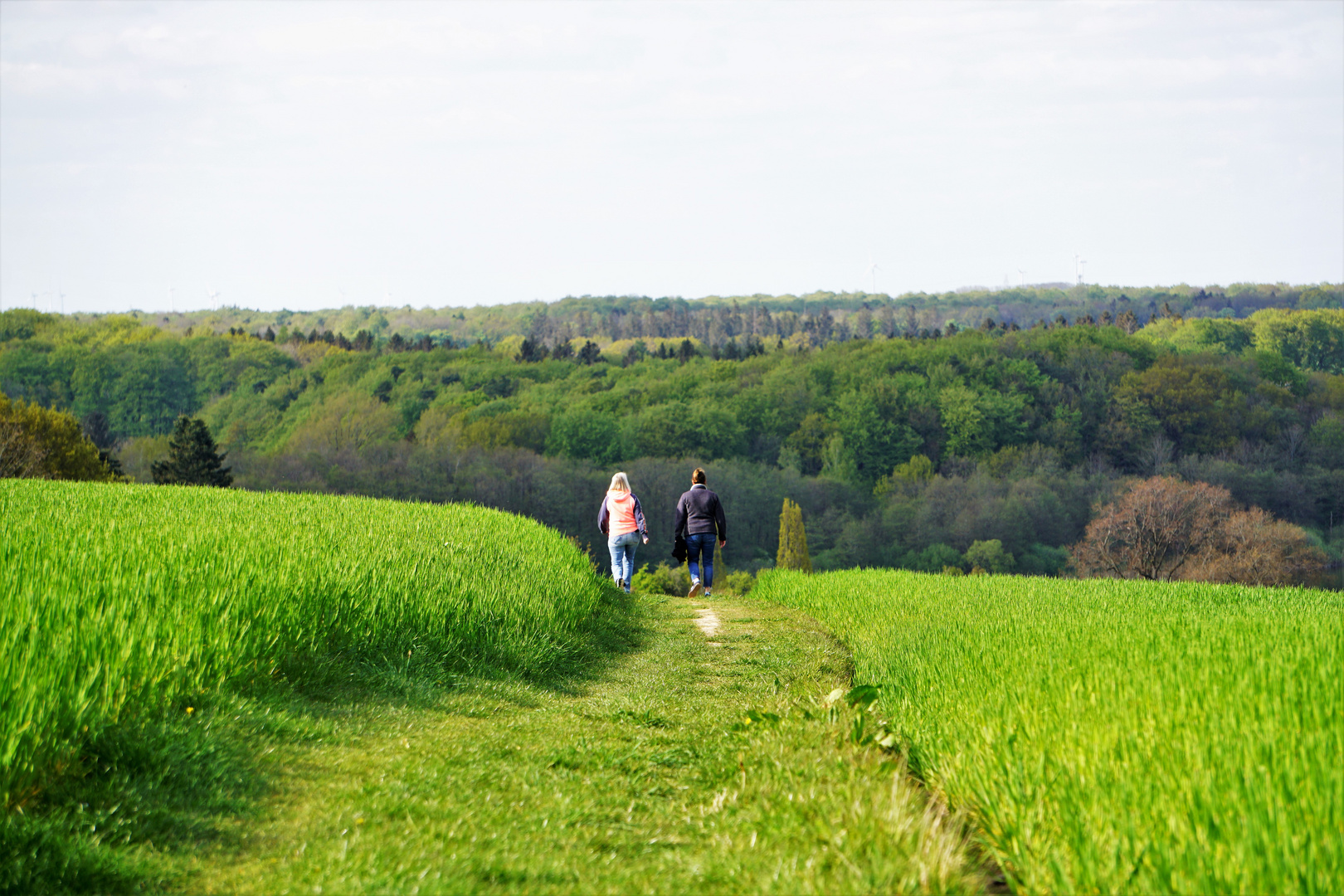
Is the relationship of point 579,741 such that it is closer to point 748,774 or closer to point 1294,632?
point 748,774

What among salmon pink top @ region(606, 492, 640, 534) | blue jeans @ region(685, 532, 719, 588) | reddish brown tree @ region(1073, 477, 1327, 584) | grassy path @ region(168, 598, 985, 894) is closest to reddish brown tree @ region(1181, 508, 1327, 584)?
reddish brown tree @ region(1073, 477, 1327, 584)

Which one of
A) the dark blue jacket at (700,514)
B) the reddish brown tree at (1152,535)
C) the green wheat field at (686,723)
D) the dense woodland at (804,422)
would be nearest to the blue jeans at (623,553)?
the dark blue jacket at (700,514)

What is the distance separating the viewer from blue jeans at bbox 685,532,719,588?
51.6ft

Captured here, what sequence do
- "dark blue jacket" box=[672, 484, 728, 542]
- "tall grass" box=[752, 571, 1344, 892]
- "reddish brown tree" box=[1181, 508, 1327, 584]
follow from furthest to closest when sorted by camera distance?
"reddish brown tree" box=[1181, 508, 1327, 584] < "dark blue jacket" box=[672, 484, 728, 542] < "tall grass" box=[752, 571, 1344, 892]

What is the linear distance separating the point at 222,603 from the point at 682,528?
1005cm

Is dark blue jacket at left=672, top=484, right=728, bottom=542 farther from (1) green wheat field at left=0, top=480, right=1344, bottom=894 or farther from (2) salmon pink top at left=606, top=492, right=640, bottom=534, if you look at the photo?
(1) green wheat field at left=0, top=480, right=1344, bottom=894

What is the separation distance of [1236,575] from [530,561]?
5057 cm

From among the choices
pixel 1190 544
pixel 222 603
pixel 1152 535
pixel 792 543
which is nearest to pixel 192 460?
pixel 792 543

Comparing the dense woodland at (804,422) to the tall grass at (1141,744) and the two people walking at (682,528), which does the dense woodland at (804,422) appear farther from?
the tall grass at (1141,744)

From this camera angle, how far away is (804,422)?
127 meters

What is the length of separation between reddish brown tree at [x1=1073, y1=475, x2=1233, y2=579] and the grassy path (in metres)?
52.9

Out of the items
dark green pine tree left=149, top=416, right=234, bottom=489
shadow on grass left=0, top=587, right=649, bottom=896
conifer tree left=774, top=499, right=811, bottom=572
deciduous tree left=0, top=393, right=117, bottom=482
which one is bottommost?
conifer tree left=774, top=499, right=811, bottom=572

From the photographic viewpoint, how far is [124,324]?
180 meters

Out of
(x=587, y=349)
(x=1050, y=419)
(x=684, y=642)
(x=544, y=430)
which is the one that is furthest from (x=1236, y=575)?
(x=587, y=349)
